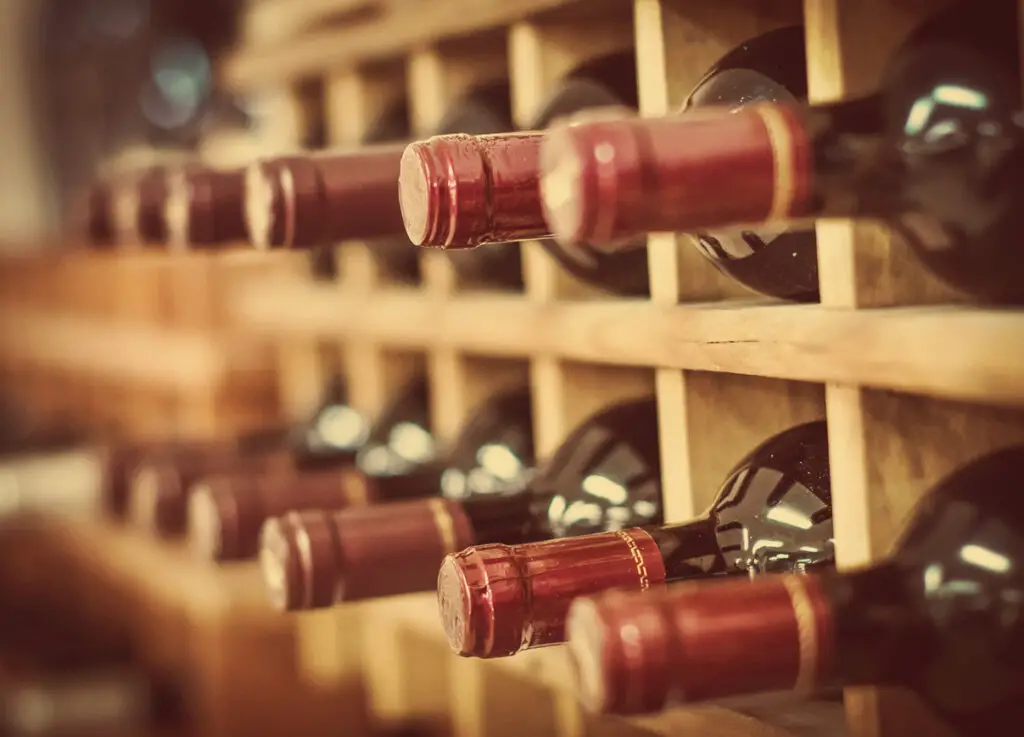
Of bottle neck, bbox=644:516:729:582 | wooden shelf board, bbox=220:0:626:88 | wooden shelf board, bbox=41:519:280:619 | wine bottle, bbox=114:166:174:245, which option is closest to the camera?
bottle neck, bbox=644:516:729:582

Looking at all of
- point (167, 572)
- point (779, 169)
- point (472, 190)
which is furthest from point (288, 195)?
point (167, 572)

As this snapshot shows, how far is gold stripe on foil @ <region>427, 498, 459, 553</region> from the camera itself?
555 millimetres

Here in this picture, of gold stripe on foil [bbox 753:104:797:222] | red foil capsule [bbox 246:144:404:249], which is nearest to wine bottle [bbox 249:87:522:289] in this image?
red foil capsule [bbox 246:144:404:249]

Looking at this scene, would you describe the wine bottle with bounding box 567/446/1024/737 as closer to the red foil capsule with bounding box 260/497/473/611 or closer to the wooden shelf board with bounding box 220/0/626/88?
the red foil capsule with bounding box 260/497/473/611

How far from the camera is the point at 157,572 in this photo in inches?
44.6

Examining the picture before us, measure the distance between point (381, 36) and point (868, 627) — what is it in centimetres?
46

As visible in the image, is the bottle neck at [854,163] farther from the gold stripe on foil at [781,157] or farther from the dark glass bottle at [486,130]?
the dark glass bottle at [486,130]

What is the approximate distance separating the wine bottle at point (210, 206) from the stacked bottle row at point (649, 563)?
0.12 meters

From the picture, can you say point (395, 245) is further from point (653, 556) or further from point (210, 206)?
point (653, 556)

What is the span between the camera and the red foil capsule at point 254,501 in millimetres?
664

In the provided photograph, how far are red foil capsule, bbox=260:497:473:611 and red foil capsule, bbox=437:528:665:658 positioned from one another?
3.0 inches

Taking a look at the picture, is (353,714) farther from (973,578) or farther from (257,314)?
(973,578)

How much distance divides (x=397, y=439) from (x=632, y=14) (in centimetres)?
32

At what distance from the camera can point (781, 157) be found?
393mm
